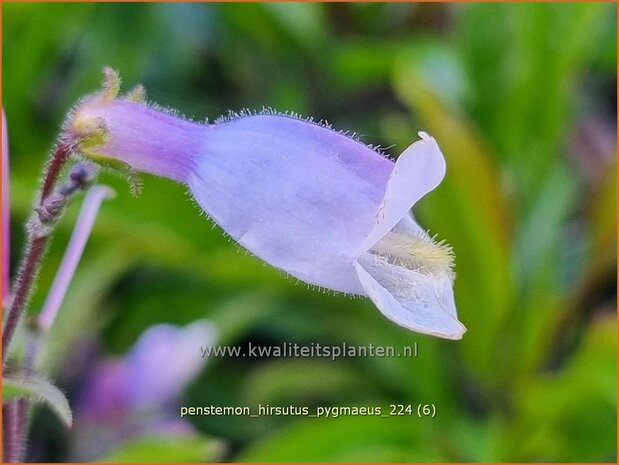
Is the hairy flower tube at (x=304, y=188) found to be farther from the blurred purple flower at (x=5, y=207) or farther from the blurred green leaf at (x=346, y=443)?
the blurred green leaf at (x=346, y=443)

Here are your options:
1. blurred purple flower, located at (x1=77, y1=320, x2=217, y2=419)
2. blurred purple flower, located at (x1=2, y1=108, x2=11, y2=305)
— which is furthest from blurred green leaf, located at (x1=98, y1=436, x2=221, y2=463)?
blurred purple flower, located at (x1=2, y1=108, x2=11, y2=305)

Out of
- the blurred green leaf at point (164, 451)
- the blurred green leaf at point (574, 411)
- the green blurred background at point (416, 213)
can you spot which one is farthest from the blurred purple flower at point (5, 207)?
the blurred green leaf at point (574, 411)

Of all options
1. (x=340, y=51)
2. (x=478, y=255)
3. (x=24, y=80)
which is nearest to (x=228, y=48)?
(x=340, y=51)

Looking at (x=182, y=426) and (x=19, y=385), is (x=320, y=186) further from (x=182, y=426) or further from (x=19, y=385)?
(x=182, y=426)

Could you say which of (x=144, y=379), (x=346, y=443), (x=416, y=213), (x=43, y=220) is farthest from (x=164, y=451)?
(x=416, y=213)

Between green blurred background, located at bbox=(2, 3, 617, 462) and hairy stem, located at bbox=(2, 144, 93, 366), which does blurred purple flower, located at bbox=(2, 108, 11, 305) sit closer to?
hairy stem, located at bbox=(2, 144, 93, 366)

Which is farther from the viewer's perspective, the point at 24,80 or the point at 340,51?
the point at 340,51
